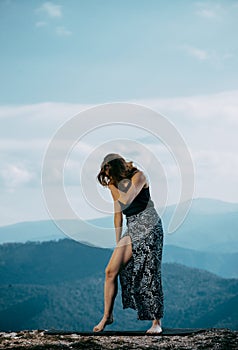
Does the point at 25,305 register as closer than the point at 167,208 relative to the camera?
No

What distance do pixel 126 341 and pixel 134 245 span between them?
1430 millimetres

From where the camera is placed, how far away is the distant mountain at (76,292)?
85.9 metres

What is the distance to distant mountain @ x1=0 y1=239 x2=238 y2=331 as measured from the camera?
85.9 meters

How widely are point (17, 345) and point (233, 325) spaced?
68697 millimetres

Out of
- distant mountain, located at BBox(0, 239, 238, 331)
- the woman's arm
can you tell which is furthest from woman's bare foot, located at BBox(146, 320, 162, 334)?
distant mountain, located at BBox(0, 239, 238, 331)

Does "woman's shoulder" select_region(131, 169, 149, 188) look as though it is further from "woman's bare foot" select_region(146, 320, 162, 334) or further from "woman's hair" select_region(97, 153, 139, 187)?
"woman's bare foot" select_region(146, 320, 162, 334)

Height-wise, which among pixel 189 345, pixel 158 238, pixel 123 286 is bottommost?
pixel 189 345

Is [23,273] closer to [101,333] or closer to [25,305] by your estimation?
[25,305]

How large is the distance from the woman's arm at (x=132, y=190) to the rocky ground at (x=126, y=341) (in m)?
2.04

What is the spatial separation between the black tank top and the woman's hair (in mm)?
337

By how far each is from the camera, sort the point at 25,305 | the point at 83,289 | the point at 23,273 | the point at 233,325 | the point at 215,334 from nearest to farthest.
→ the point at 215,334 < the point at 233,325 < the point at 25,305 < the point at 83,289 < the point at 23,273

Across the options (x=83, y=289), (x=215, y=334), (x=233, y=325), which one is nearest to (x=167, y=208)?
(x=215, y=334)

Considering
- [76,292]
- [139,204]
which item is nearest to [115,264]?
[139,204]

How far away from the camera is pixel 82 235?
10578 mm
